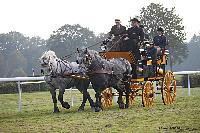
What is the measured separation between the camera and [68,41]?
277ft

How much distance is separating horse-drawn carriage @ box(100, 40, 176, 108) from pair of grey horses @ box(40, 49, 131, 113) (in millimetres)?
393

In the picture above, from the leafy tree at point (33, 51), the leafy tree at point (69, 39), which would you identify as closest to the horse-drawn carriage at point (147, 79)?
the leafy tree at point (69, 39)

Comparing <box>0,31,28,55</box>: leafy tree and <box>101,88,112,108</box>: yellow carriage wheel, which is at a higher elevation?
<box>0,31,28,55</box>: leafy tree

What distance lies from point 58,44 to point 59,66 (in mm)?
69315

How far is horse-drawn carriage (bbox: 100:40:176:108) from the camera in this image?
1401cm

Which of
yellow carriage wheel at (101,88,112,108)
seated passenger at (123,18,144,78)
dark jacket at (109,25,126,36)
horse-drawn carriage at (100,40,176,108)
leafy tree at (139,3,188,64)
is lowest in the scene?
yellow carriage wheel at (101,88,112,108)

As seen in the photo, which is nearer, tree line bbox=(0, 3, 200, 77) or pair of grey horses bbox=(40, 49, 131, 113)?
pair of grey horses bbox=(40, 49, 131, 113)

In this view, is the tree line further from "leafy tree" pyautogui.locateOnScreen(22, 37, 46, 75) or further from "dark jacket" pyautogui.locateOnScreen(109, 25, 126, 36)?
"dark jacket" pyautogui.locateOnScreen(109, 25, 126, 36)

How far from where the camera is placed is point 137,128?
27.8ft

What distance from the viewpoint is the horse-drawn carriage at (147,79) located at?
14013 millimetres

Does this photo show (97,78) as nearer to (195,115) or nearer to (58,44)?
(195,115)

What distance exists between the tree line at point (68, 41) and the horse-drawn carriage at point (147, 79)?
125 ft

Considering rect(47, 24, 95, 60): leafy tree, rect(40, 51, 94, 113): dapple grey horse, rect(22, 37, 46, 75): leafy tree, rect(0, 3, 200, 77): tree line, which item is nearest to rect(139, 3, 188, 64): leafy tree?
rect(0, 3, 200, 77): tree line

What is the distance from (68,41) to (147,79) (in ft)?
231
